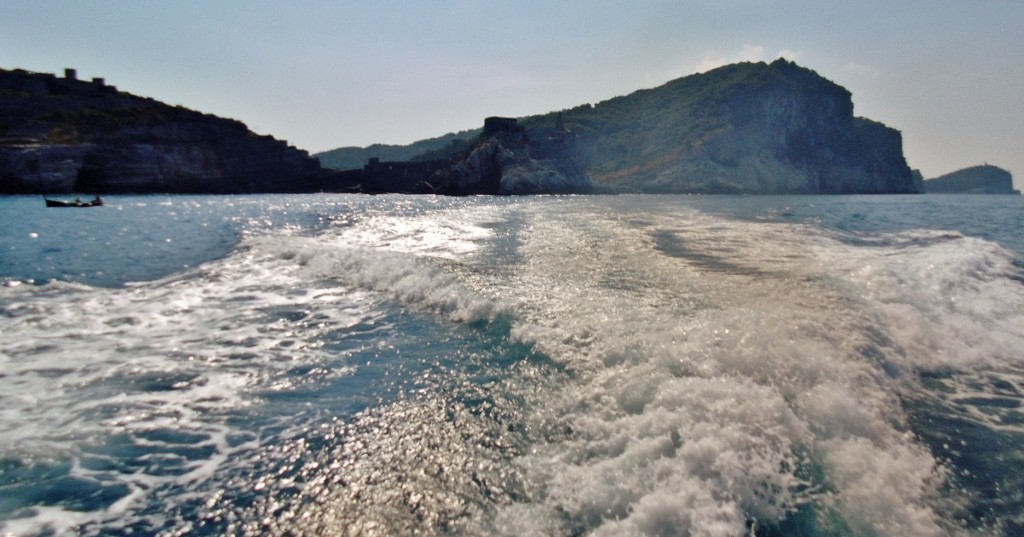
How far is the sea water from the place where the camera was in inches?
156

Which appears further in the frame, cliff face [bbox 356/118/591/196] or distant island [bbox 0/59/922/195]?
cliff face [bbox 356/118/591/196]

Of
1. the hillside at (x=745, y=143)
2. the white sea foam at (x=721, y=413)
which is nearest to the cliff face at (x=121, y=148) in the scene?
the hillside at (x=745, y=143)

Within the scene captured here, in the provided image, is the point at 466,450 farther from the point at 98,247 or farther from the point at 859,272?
the point at 98,247

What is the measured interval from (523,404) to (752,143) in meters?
154

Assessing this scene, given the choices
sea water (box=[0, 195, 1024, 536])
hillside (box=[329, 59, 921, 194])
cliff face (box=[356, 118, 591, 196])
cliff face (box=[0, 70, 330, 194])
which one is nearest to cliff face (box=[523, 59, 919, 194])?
hillside (box=[329, 59, 921, 194])

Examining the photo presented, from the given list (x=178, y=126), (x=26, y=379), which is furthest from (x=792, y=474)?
(x=178, y=126)

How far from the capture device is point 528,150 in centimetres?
11044

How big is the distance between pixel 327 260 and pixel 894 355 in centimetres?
1453

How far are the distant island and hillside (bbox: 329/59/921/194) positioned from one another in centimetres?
47

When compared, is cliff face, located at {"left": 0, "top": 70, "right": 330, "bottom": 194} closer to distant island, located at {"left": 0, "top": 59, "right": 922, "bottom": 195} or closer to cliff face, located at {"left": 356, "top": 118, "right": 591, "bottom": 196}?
distant island, located at {"left": 0, "top": 59, "right": 922, "bottom": 195}

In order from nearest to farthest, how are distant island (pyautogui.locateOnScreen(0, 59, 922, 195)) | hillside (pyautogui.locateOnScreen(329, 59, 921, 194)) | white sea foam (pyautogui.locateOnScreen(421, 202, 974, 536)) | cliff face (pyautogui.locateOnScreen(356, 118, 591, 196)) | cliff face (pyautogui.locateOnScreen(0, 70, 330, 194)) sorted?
white sea foam (pyautogui.locateOnScreen(421, 202, 974, 536)), cliff face (pyautogui.locateOnScreen(0, 70, 330, 194)), distant island (pyautogui.locateOnScreen(0, 59, 922, 195)), cliff face (pyautogui.locateOnScreen(356, 118, 591, 196)), hillside (pyautogui.locateOnScreen(329, 59, 921, 194))

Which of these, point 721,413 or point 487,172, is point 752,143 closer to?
point 487,172

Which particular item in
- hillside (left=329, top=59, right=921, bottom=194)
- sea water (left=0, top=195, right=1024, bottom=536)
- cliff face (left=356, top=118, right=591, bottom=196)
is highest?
hillside (left=329, top=59, right=921, bottom=194)

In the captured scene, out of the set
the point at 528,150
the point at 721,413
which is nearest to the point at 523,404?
the point at 721,413
